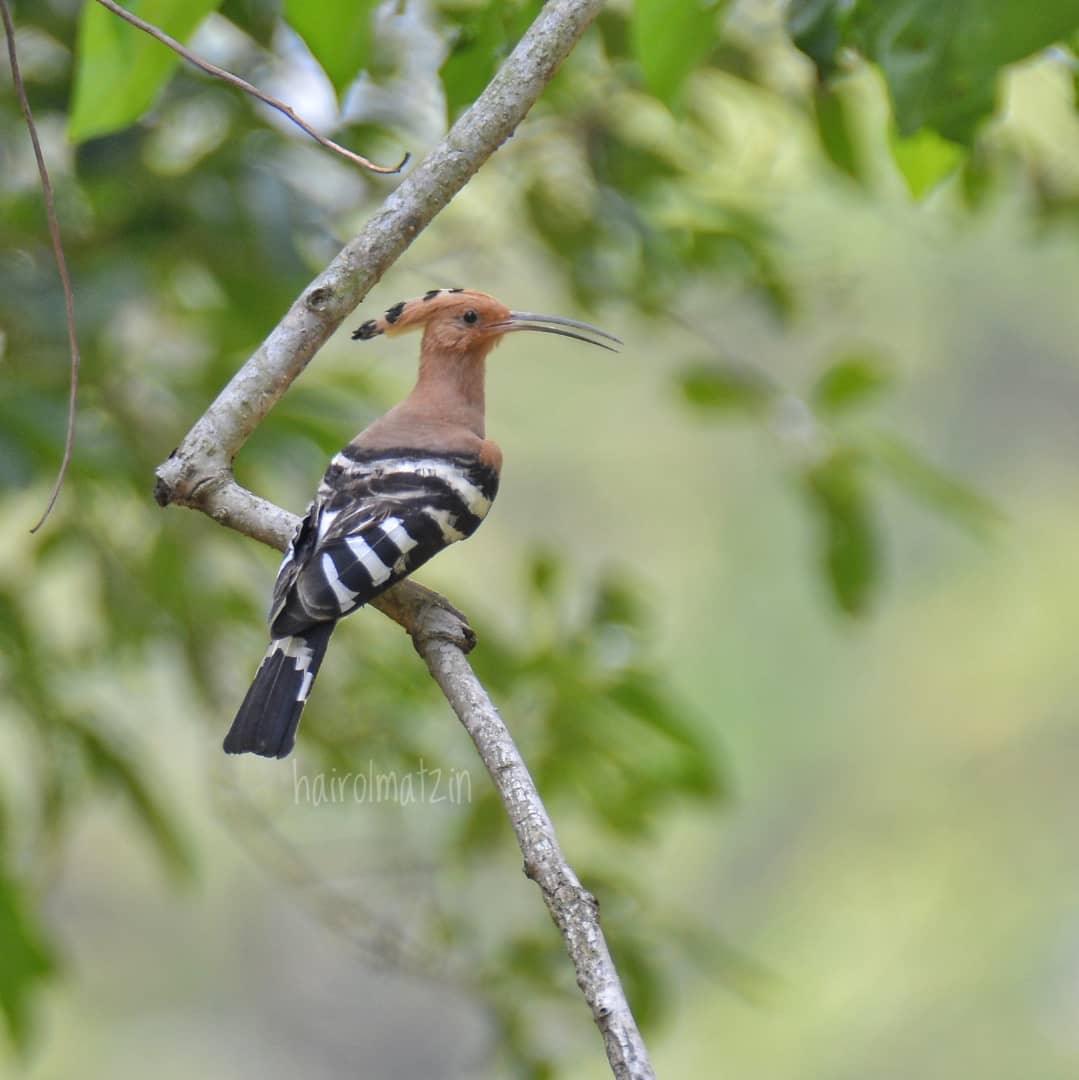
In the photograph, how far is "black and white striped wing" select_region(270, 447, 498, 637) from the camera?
73.6 inches

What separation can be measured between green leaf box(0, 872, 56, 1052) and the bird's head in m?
1.18

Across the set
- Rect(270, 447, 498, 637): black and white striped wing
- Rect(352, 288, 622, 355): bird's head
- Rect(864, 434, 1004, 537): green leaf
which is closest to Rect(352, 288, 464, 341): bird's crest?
Rect(352, 288, 622, 355): bird's head

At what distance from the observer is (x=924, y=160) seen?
2.02 metres

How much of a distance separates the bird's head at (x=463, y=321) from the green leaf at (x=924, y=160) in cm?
52

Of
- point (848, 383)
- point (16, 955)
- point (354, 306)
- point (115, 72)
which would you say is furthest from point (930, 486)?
point (16, 955)

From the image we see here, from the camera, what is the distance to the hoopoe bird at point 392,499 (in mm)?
1825

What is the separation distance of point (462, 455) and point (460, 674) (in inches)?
27.5

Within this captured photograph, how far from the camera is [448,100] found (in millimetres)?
1860

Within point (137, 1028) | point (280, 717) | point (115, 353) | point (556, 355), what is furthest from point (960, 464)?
point (280, 717)

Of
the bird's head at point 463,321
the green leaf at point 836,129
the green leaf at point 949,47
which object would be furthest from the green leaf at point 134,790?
the green leaf at point 949,47

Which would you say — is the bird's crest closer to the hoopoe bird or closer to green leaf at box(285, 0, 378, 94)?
the hoopoe bird

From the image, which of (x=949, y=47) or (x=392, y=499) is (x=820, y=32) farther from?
(x=392, y=499)

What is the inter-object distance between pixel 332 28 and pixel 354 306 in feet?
1.10

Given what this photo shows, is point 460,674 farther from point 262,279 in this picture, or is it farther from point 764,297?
point 764,297
